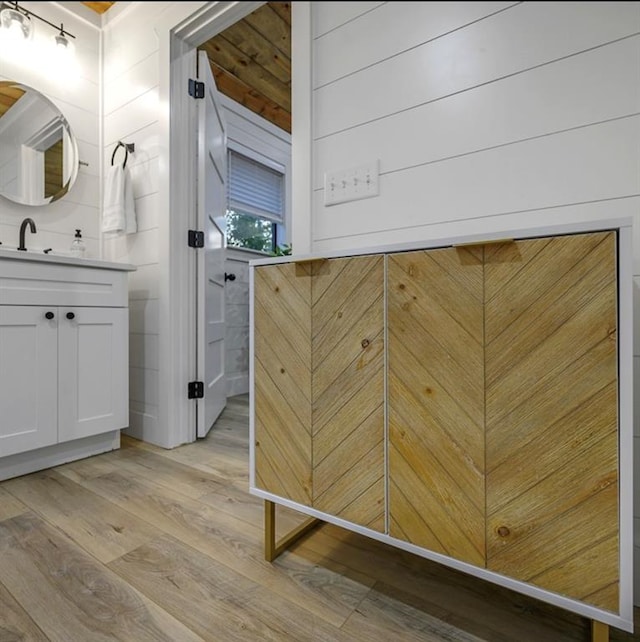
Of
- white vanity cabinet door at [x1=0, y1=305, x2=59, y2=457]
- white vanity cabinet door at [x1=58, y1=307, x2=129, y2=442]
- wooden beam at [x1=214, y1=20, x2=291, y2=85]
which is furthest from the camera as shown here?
white vanity cabinet door at [x1=58, y1=307, x2=129, y2=442]

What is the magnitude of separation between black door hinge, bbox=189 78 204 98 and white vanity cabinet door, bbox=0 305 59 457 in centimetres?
121

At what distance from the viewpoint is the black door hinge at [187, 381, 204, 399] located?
6.32 feet

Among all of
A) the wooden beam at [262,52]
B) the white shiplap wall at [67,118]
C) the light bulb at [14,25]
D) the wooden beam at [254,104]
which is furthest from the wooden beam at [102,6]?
the wooden beam at [254,104]

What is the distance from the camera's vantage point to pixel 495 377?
72 centimetres

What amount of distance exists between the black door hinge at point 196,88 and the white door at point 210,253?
0.03 m

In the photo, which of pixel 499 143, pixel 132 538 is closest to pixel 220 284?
pixel 132 538

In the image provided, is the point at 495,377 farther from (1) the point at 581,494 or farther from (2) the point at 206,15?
(2) the point at 206,15

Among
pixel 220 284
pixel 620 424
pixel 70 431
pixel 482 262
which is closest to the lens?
pixel 620 424

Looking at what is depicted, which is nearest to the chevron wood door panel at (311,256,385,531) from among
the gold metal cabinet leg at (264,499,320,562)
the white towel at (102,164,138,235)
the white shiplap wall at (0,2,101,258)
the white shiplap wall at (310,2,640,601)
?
the gold metal cabinet leg at (264,499,320,562)

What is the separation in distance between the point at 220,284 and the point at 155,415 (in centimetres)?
85

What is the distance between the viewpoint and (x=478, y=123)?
105 cm

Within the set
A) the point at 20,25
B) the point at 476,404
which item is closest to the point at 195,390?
the point at 476,404

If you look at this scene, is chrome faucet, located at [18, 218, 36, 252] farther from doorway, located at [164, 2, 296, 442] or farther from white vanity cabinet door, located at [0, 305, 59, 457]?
doorway, located at [164, 2, 296, 442]

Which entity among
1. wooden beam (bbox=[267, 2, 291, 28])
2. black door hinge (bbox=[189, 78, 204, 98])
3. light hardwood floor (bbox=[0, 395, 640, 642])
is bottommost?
light hardwood floor (bbox=[0, 395, 640, 642])
